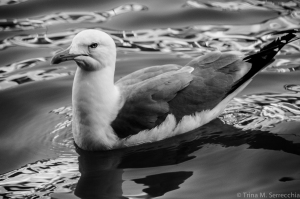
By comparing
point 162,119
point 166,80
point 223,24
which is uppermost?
point 223,24

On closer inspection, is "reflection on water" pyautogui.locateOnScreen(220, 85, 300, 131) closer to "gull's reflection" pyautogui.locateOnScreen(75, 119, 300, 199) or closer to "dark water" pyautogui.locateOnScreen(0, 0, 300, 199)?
"dark water" pyautogui.locateOnScreen(0, 0, 300, 199)

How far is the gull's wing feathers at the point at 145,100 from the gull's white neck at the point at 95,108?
0.12m

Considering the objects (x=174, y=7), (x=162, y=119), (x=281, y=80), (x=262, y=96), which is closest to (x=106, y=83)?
(x=162, y=119)

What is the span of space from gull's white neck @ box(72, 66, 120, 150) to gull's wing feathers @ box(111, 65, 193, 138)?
12 cm

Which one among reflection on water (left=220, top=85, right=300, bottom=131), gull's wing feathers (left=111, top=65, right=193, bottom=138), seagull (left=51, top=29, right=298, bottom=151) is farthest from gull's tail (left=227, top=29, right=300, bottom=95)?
gull's wing feathers (left=111, top=65, right=193, bottom=138)

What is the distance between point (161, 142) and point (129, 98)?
69cm

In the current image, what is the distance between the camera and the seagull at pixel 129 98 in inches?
263

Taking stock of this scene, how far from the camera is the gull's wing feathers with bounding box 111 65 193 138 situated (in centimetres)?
688

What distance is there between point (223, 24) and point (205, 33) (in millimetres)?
546

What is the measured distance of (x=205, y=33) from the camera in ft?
34.8

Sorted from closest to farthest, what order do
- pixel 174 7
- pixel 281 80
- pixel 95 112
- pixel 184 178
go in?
1. pixel 184 178
2. pixel 95 112
3. pixel 281 80
4. pixel 174 7

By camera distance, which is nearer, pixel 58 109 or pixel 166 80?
pixel 166 80

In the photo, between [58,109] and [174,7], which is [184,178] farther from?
[174,7]

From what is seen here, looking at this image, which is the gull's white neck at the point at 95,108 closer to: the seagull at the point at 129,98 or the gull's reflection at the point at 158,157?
the seagull at the point at 129,98
